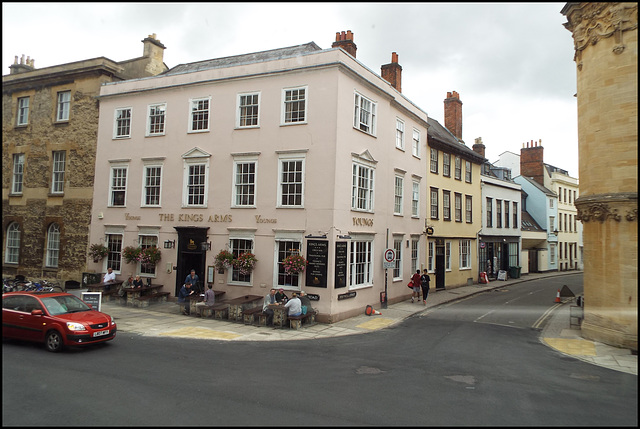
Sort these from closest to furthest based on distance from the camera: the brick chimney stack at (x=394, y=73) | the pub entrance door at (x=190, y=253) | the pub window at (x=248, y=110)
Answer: the pub window at (x=248, y=110), the pub entrance door at (x=190, y=253), the brick chimney stack at (x=394, y=73)

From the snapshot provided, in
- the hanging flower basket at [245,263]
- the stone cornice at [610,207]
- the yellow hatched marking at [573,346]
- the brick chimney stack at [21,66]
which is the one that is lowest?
the yellow hatched marking at [573,346]

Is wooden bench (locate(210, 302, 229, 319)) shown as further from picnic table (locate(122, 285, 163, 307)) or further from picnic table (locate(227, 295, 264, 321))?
picnic table (locate(122, 285, 163, 307))

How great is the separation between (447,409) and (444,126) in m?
31.0

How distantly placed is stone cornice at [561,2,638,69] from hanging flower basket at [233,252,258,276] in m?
15.0

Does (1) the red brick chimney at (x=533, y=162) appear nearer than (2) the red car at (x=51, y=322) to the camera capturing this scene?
No

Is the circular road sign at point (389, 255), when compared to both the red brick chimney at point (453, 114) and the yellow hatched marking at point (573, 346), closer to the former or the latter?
A: the yellow hatched marking at point (573, 346)

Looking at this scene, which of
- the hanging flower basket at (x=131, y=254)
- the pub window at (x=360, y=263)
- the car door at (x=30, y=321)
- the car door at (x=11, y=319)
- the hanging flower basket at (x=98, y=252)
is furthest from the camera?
the hanging flower basket at (x=98, y=252)

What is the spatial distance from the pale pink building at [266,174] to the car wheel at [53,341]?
27.6 ft

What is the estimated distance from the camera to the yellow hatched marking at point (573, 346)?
13.5m

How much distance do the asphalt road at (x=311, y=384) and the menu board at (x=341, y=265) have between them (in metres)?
3.50

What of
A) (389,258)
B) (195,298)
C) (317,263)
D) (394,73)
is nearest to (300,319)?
(317,263)

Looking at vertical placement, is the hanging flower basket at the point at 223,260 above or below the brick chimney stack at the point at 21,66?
below

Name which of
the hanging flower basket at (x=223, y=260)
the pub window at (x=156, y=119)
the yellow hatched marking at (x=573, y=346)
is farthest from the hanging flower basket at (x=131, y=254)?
the yellow hatched marking at (x=573, y=346)

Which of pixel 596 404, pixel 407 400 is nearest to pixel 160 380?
pixel 407 400
